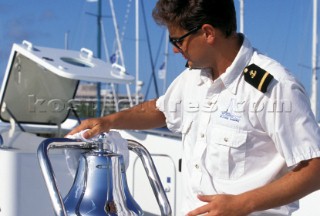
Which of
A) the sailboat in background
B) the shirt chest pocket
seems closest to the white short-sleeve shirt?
the shirt chest pocket

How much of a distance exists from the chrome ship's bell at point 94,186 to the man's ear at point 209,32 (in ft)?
1.60

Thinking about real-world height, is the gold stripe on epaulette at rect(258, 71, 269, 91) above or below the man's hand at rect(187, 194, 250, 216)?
above

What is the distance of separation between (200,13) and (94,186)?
2.09ft

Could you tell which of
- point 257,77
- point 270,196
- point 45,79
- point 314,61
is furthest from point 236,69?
point 314,61

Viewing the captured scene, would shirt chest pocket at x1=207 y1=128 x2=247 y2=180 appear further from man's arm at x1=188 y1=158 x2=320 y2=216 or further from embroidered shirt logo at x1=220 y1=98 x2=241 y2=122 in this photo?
man's arm at x1=188 y1=158 x2=320 y2=216

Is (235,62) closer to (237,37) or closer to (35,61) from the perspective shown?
(237,37)

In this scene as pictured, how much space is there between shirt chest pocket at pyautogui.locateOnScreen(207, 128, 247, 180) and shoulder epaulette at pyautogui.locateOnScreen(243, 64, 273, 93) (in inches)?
6.3

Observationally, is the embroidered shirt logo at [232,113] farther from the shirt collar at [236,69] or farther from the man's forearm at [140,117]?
the man's forearm at [140,117]

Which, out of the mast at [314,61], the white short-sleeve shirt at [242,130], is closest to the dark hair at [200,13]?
the white short-sleeve shirt at [242,130]

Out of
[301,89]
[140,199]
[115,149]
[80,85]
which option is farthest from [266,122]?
[80,85]

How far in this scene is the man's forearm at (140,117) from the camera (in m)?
2.00

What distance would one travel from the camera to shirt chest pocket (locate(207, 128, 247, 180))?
1740 mm

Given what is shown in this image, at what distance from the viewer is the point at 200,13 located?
1707 millimetres

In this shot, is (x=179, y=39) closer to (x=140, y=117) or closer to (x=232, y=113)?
(x=232, y=113)
